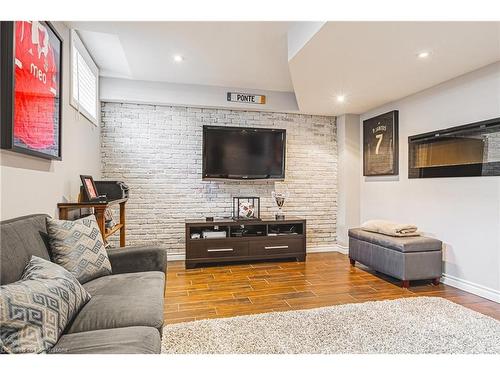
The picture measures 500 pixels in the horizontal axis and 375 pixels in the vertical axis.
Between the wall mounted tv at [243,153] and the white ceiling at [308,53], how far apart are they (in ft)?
2.28

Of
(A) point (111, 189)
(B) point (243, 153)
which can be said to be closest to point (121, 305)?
(A) point (111, 189)

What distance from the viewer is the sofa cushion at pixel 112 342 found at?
3.63 feet

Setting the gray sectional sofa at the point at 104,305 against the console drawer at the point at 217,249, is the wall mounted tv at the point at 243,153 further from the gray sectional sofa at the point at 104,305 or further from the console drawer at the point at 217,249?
the gray sectional sofa at the point at 104,305

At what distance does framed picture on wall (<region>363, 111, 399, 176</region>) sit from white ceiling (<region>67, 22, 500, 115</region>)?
361 mm

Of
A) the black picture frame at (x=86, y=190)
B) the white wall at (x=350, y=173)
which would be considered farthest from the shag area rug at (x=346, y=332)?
the white wall at (x=350, y=173)

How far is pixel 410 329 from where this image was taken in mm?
2111

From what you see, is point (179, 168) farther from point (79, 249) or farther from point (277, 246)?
point (79, 249)

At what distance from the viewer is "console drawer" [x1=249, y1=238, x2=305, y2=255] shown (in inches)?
162

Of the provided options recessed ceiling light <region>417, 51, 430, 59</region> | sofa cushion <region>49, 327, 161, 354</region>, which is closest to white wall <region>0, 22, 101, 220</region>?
sofa cushion <region>49, 327, 161, 354</region>

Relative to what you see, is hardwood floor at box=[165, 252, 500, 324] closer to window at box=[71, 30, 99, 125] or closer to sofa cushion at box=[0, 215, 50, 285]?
sofa cushion at box=[0, 215, 50, 285]
